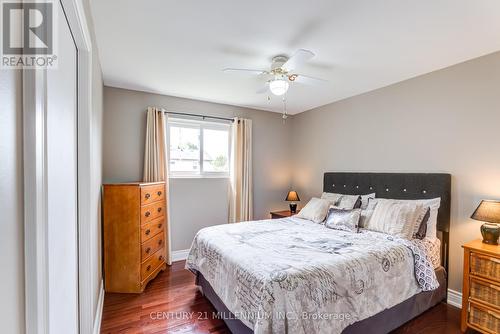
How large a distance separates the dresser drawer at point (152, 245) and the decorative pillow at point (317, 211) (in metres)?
2.01

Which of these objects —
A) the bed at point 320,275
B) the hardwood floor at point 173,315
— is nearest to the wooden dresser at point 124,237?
the hardwood floor at point 173,315

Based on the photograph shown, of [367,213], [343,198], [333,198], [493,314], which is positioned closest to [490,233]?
[493,314]

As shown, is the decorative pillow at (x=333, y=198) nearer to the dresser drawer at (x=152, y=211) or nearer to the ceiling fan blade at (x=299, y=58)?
the ceiling fan blade at (x=299, y=58)

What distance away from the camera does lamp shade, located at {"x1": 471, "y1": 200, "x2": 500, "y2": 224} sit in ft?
6.81

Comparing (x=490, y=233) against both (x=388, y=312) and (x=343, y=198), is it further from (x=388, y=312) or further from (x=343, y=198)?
(x=343, y=198)

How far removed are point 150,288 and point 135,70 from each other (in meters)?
2.59

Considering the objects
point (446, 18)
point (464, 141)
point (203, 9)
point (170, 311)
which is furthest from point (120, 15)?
point (464, 141)

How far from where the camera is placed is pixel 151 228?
10.2ft

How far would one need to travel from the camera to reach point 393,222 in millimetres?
2598

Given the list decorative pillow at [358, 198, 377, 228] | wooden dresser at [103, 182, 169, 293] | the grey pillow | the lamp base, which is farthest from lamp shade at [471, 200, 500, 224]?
wooden dresser at [103, 182, 169, 293]

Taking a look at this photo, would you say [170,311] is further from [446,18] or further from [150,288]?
[446,18]

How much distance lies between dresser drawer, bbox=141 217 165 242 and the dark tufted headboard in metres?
2.65

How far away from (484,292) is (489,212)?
687mm

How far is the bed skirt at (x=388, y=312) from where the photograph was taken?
190 centimetres
